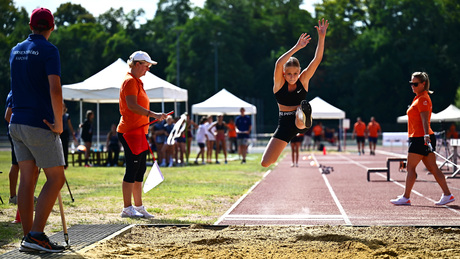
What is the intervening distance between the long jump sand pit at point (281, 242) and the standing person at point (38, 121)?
0.56 metres

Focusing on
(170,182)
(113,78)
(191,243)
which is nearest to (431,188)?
(170,182)

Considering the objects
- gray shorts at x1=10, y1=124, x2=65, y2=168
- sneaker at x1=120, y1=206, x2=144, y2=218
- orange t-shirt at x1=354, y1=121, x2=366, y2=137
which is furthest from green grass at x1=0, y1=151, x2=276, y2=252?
orange t-shirt at x1=354, y1=121, x2=366, y2=137

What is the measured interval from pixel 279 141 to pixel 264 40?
71690mm

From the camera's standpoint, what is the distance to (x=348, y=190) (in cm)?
1264

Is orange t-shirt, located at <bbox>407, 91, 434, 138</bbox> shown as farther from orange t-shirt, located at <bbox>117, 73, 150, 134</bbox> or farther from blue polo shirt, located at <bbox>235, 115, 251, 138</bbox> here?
blue polo shirt, located at <bbox>235, 115, 251, 138</bbox>

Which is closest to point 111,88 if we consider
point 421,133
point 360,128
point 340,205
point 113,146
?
point 113,146

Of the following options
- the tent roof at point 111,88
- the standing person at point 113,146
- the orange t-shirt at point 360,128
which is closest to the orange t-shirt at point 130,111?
the tent roof at point 111,88

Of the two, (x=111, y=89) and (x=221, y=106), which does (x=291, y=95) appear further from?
(x=221, y=106)

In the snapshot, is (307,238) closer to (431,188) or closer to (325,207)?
(325,207)

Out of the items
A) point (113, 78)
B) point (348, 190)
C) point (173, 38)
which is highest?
point (173, 38)

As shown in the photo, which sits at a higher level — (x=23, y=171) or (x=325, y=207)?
(x=23, y=171)

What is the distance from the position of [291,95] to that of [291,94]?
0.01 meters

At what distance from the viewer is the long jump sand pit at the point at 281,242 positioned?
553cm

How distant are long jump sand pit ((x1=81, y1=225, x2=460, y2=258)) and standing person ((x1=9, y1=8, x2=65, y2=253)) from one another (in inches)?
22.2
